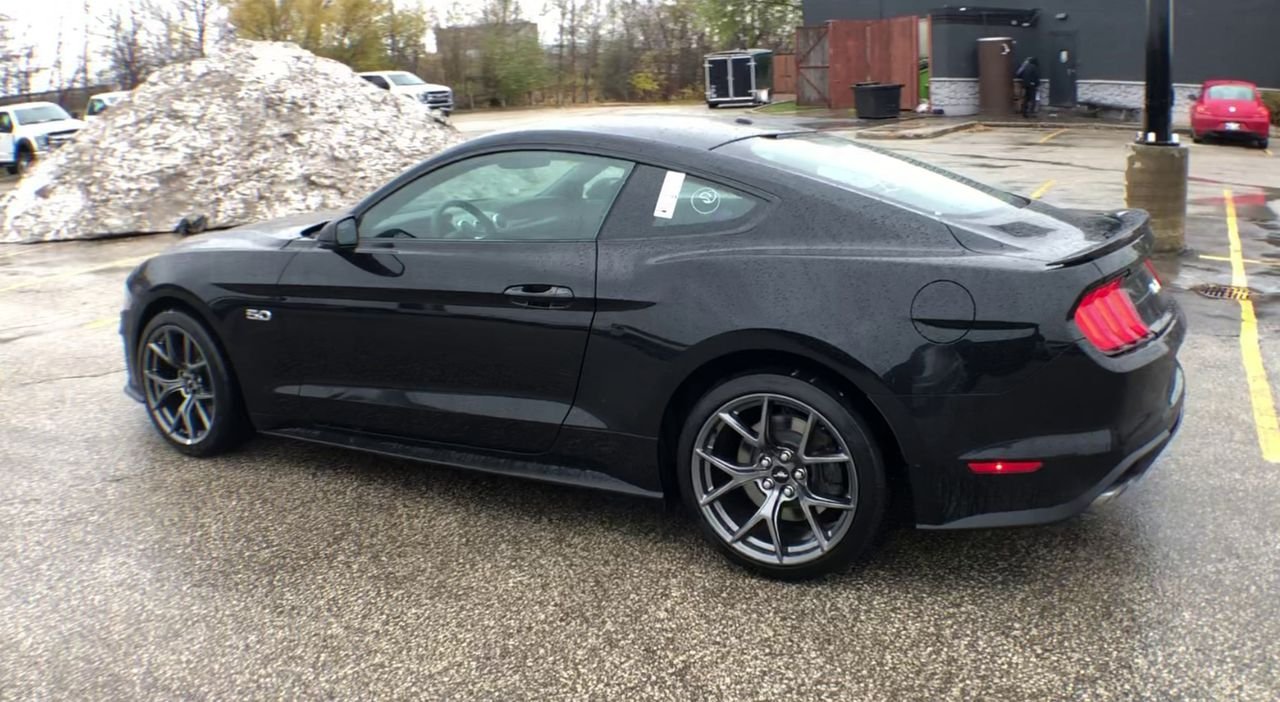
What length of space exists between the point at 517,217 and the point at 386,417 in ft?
3.27

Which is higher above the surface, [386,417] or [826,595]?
[386,417]

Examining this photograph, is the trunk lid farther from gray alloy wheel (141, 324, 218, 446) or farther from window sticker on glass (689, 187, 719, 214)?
gray alloy wheel (141, 324, 218, 446)

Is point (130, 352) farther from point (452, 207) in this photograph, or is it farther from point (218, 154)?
point (218, 154)

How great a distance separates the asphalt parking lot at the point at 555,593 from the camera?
128 inches

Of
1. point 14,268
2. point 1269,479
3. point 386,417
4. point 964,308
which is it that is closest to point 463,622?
point 386,417

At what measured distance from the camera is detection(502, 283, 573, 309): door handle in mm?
4031

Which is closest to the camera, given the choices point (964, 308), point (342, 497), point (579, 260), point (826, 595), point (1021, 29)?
point (964, 308)

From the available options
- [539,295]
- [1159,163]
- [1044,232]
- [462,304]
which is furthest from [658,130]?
[1159,163]

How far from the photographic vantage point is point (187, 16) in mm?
40938

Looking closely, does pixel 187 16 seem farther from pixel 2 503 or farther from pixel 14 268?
pixel 2 503

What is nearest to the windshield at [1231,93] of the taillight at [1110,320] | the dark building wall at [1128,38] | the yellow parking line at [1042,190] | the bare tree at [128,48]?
the dark building wall at [1128,38]

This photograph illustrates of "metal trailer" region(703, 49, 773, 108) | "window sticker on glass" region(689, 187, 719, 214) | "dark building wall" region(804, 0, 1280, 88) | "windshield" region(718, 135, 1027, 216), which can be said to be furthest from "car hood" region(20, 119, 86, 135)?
"window sticker on glass" region(689, 187, 719, 214)

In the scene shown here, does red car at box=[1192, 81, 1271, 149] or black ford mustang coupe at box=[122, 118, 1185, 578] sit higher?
red car at box=[1192, 81, 1271, 149]

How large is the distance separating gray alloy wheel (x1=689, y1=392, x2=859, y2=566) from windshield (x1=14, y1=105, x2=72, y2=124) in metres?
29.0
